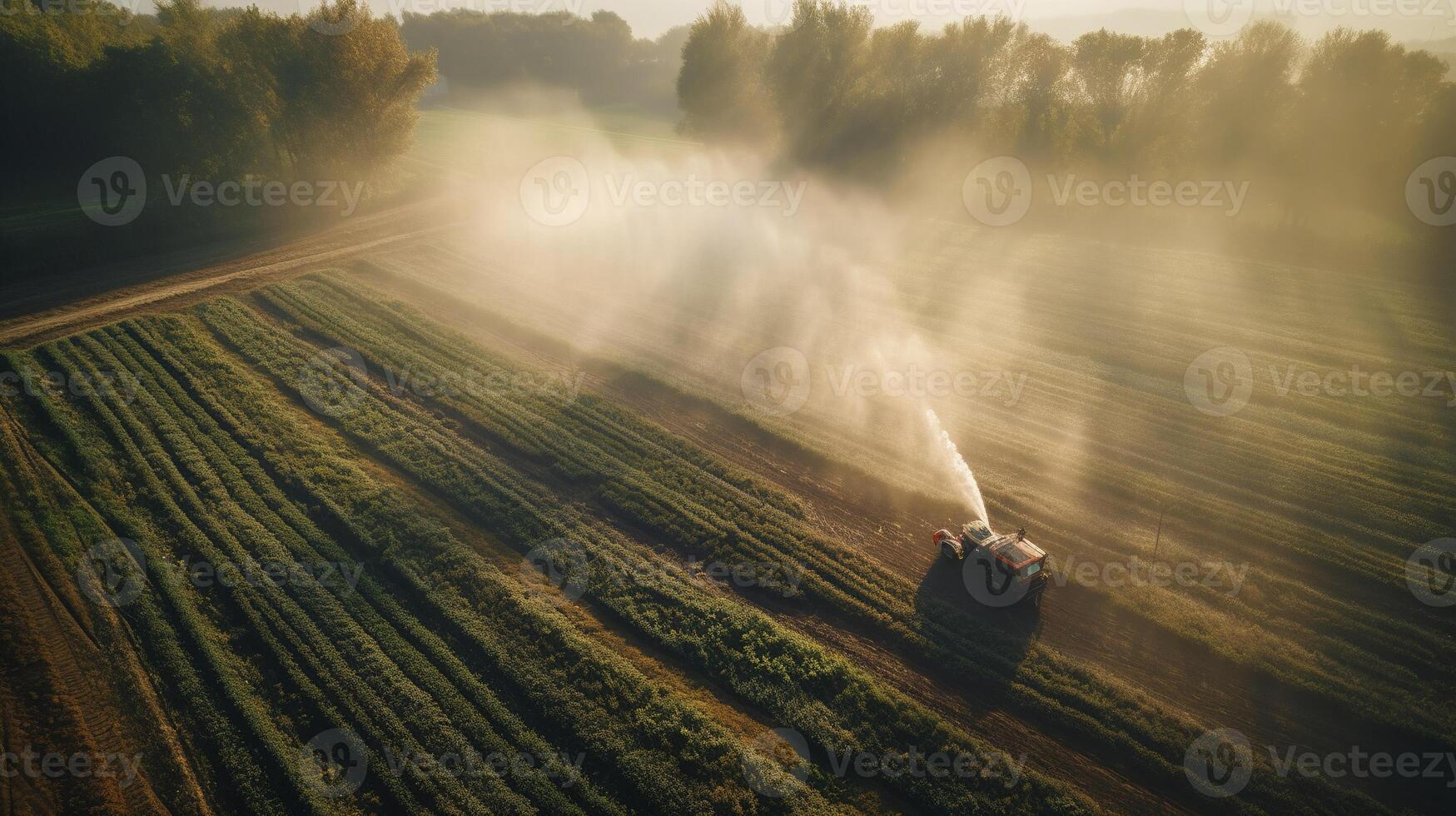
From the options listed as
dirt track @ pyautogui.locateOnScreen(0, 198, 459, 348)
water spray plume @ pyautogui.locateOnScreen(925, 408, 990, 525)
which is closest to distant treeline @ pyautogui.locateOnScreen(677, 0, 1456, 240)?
water spray plume @ pyautogui.locateOnScreen(925, 408, 990, 525)

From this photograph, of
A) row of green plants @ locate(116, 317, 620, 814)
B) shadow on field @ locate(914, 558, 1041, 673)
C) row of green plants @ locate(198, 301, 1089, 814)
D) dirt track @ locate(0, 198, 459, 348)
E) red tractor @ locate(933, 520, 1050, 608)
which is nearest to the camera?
row of green plants @ locate(116, 317, 620, 814)

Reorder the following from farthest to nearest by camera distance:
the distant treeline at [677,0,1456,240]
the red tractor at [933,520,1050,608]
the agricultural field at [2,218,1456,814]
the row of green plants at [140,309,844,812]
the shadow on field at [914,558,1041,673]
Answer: the distant treeline at [677,0,1456,240]
the red tractor at [933,520,1050,608]
the shadow on field at [914,558,1041,673]
the agricultural field at [2,218,1456,814]
the row of green plants at [140,309,844,812]

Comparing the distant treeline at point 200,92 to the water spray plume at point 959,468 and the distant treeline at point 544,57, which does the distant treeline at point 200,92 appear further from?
the distant treeline at point 544,57

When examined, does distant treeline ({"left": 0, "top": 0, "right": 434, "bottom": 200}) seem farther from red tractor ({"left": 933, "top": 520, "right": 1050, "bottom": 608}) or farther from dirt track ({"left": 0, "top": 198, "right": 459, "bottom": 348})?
red tractor ({"left": 933, "top": 520, "right": 1050, "bottom": 608})

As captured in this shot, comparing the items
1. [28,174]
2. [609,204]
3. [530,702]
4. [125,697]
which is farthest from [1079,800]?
[28,174]

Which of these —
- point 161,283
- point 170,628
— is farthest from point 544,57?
point 170,628
